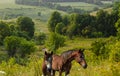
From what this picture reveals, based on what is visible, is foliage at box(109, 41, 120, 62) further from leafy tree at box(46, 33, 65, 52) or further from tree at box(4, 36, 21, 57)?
leafy tree at box(46, 33, 65, 52)

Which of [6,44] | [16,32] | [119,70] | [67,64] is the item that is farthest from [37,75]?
[16,32]

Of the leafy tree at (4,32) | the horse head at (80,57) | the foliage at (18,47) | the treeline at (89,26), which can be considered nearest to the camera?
the horse head at (80,57)

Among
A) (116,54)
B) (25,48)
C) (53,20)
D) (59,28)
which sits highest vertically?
(116,54)

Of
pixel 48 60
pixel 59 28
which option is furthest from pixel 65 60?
pixel 59 28

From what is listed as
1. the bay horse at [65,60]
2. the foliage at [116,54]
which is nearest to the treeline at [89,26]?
the foliage at [116,54]

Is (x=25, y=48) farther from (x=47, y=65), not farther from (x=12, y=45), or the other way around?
(x=47, y=65)

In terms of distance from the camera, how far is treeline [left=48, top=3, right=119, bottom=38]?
4936 inches

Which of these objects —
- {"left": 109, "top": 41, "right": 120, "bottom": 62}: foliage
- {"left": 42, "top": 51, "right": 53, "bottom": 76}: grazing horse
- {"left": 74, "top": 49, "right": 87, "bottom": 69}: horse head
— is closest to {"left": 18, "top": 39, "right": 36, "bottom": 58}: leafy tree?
{"left": 109, "top": 41, "right": 120, "bottom": 62}: foliage

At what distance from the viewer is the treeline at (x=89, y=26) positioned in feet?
411

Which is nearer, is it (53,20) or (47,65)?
(47,65)

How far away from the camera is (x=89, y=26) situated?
128375 millimetres

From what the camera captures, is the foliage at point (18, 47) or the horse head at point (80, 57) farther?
the foliage at point (18, 47)

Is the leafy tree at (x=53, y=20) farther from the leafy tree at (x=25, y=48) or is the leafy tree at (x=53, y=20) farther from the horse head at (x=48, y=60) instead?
the horse head at (x=48, y=60)

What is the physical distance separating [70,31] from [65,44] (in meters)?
15.5
